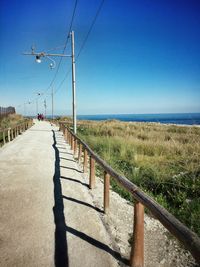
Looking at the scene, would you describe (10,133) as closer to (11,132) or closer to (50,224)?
(11,132)

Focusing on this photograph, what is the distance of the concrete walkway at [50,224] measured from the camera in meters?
3.04

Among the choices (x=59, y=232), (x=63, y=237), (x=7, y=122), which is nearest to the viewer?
(x=63, y=237)

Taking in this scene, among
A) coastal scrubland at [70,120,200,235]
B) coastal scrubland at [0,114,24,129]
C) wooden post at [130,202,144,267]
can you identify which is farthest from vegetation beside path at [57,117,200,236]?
coastal scrubland at [0,114,24,129]

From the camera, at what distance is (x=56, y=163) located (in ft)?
28.0

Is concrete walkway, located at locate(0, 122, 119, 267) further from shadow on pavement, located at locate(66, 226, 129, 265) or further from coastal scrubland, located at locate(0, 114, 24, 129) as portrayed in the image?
coastal scrubland, located at locate(0, 114, 24, 129)

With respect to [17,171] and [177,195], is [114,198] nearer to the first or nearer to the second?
[177,195]

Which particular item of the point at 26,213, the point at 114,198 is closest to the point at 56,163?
the point at 114,198

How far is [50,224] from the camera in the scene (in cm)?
391

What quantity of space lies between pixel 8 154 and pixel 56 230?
7.26 metres

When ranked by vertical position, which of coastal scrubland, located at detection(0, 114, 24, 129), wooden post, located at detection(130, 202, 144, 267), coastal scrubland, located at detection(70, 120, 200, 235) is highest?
coastal scrubland, located at detection(0, 114, 24, 129)

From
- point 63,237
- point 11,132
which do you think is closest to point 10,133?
point 11,132

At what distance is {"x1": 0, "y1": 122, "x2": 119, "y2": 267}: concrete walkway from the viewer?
120 inches

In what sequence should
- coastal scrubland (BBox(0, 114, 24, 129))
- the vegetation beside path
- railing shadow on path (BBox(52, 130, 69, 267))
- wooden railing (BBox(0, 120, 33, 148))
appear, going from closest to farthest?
1. railing shadow on path (BBox(52, 130, 69, 267))
2. the vegetation beside path
3. wooden railing (BBox(0, 120, 33, 148))
4. coastal scrubland (BBox(0, 114, 24, 129))

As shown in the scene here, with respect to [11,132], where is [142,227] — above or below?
below
